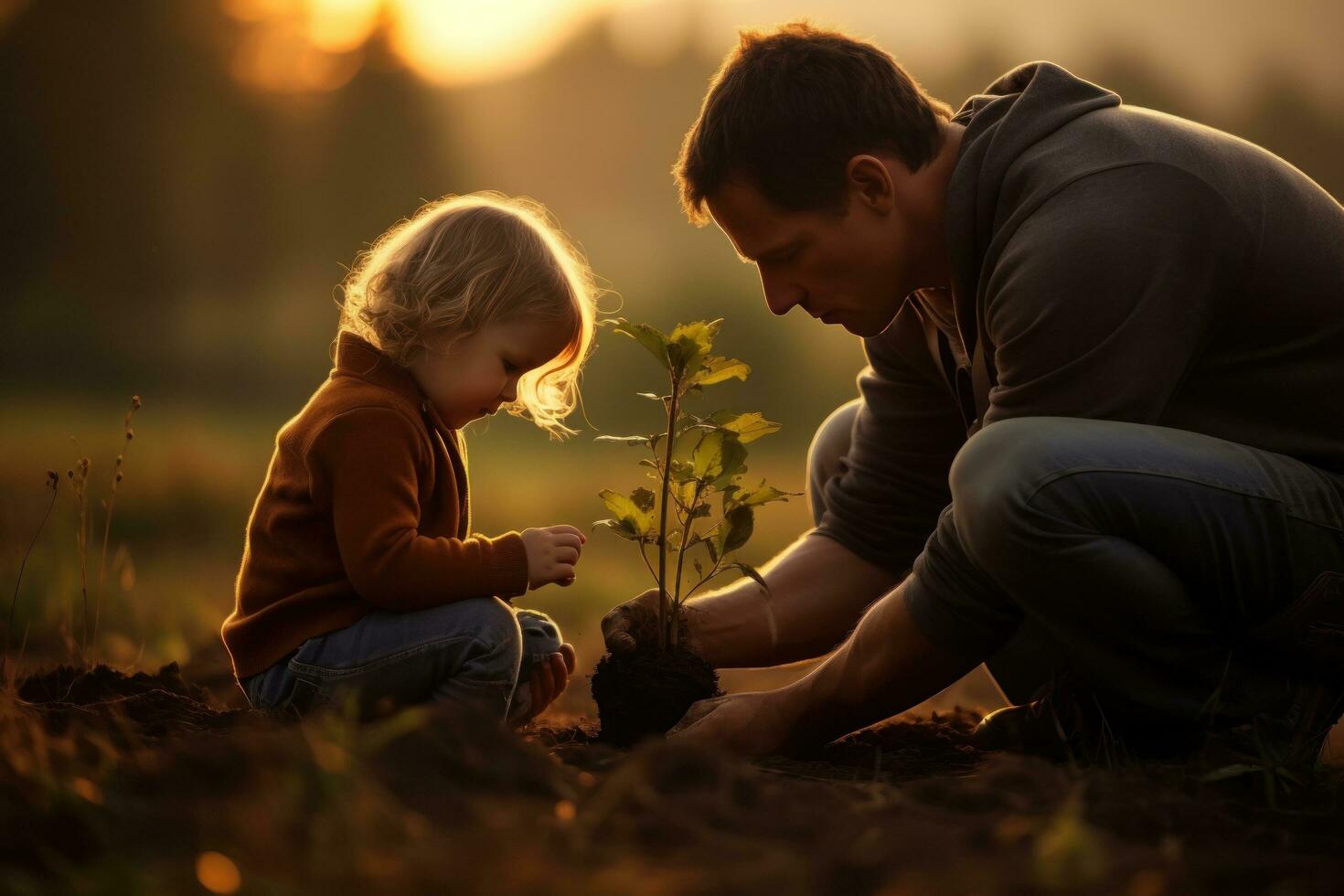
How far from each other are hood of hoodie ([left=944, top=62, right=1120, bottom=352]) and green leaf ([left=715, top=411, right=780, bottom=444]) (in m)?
0.52

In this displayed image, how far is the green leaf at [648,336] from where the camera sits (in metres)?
2.62

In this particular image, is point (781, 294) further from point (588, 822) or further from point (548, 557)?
point (588, 822)

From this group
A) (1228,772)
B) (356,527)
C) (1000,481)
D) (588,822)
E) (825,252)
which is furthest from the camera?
(825,252)

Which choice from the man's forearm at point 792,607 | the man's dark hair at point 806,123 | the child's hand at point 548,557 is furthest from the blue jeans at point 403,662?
the man's dark hair at point 806,123

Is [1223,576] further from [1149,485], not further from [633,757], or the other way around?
[633,757]

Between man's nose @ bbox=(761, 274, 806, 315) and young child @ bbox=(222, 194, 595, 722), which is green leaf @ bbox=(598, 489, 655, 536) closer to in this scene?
young child @ bbox=(222, 194, 595, 722)

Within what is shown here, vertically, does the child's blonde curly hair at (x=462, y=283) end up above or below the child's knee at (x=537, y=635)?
above

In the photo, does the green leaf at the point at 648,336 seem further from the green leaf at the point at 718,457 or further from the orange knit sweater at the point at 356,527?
the orange knit sweater at the point at 356,527

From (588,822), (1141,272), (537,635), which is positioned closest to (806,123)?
(1141,272)

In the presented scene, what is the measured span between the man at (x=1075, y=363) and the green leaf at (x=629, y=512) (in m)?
0.21

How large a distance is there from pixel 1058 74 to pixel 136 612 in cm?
347

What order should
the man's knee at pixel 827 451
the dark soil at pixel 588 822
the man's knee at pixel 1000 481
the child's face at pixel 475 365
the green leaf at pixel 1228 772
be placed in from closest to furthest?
1. the dark soil at pixel 588 822
2. the green leaf at pixel 1228 772
3. the man's knee at pixel 1000 481
4. the child's face at pixel 475 365
5. the man's knee at pixel 827 451

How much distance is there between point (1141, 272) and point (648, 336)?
3.39ft

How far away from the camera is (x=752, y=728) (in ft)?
8.25
